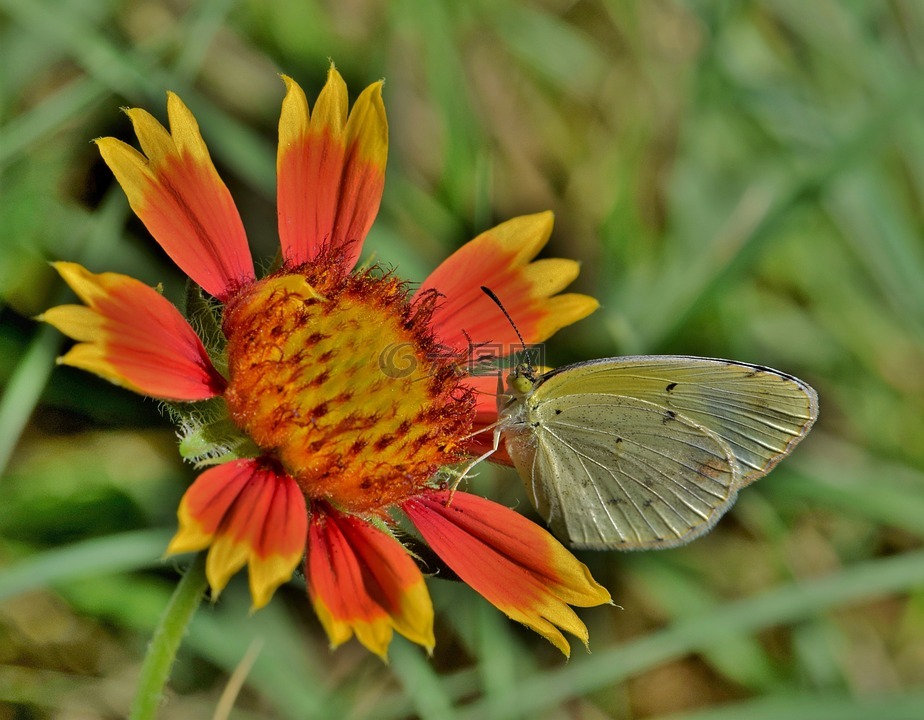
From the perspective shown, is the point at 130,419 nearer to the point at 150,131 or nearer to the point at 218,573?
the point at 150,131

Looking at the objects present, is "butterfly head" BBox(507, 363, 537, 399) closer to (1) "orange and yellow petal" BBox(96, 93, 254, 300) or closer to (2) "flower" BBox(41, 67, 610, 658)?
(2) "flower" BBox(41, 67, 610, 658)

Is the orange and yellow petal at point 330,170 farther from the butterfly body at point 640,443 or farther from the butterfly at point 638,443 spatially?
the butterfly body at point 640,443

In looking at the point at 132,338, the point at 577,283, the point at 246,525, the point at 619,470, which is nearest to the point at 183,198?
the point at 132,338

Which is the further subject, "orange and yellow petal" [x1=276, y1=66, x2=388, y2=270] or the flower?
"orange and yellow petal" [x1=276, y1=66, x2=388, y2=270]

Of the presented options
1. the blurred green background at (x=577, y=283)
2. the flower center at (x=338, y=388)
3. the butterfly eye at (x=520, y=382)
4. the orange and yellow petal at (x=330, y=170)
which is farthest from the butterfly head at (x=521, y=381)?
the blurred green background at (x=577, y=283)

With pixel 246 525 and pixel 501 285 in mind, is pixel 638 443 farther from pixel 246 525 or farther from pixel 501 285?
pixel 246 525

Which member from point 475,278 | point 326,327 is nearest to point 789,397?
point 475,278

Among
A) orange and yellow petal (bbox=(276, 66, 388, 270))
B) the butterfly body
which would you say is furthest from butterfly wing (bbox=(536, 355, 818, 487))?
orange and yellow petal (bbox=(276, 66, 388, 270))
